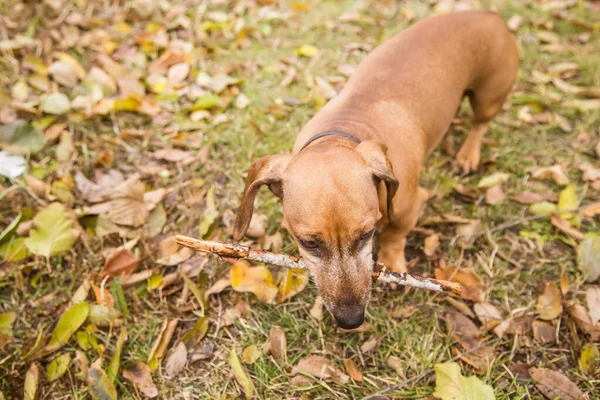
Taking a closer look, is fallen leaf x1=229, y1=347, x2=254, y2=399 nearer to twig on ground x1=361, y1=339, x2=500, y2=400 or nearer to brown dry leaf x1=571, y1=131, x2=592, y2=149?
twig on ground x1=361, y1=339, x2=500, y2=400

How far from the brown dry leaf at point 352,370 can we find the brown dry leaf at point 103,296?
146cm

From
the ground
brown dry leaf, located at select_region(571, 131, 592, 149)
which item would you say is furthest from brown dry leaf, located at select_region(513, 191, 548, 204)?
brown dry leaf, located at select_region(571, 131, 592, 149)

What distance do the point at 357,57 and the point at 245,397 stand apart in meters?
3.33

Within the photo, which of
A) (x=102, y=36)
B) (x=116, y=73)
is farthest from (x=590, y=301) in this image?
(x=102, y=36)

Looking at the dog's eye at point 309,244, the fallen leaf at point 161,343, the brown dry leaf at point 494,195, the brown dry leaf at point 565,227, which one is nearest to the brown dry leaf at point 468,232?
the brown dry leaf at point 494,195

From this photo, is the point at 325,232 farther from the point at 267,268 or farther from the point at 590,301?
the point at 590,301

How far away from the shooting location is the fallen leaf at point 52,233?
304 cm

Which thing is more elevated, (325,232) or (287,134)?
(325,232)

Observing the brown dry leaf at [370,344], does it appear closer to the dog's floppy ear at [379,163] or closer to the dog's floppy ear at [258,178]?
the dog's floppy ear at [379,163]

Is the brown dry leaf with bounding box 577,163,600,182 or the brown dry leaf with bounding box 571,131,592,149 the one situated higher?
the brown dry leaf with bounding box 571,131,592,149

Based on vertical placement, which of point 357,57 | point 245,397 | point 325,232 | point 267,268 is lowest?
point 245,397

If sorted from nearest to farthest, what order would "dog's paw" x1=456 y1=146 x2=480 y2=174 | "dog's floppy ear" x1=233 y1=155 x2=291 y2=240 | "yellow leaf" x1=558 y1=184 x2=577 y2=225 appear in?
"dog's floppy ear" x1=233 y1=155 x2=291 y2=240 < "yellow leaf" x1=558 y1=184 x2=577 y2=225 < "dog's paw" x1=456 y1=146 x2=480 y2=174

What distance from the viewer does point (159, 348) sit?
9.17ft

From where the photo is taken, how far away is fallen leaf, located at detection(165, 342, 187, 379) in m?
2.75
